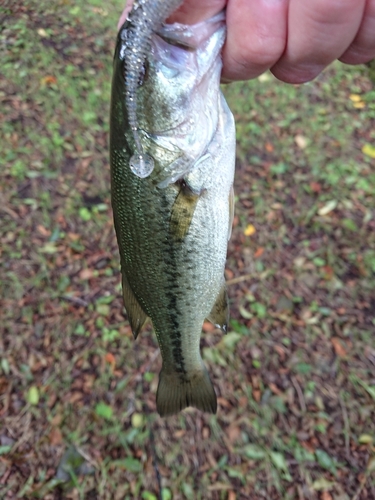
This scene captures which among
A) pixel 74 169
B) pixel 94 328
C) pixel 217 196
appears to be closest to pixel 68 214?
pixel 74 169

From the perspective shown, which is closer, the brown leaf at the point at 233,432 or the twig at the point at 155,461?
the twig at the point at 155,461

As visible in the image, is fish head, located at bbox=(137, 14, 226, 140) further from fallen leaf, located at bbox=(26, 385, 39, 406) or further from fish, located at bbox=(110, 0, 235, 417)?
fallen leaf, located at bbox=(26, 385, 39, 406)

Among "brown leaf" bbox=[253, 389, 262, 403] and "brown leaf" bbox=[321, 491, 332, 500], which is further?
"brown leaf" bbox=[253, 389, 262, 403]

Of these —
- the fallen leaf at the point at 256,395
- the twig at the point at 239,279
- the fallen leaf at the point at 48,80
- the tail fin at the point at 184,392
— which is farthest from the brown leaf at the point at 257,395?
the fallen leaf at the point at 48,80

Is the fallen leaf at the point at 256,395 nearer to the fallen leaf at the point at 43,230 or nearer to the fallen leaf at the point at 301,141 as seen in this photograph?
the fallen leaf at the point at 43,230

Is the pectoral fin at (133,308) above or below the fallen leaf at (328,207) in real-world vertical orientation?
above

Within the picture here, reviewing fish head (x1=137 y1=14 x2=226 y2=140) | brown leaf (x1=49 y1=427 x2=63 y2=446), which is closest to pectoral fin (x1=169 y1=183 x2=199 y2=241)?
fish head (x1=137 y1=14 x2=226 y2=140)
